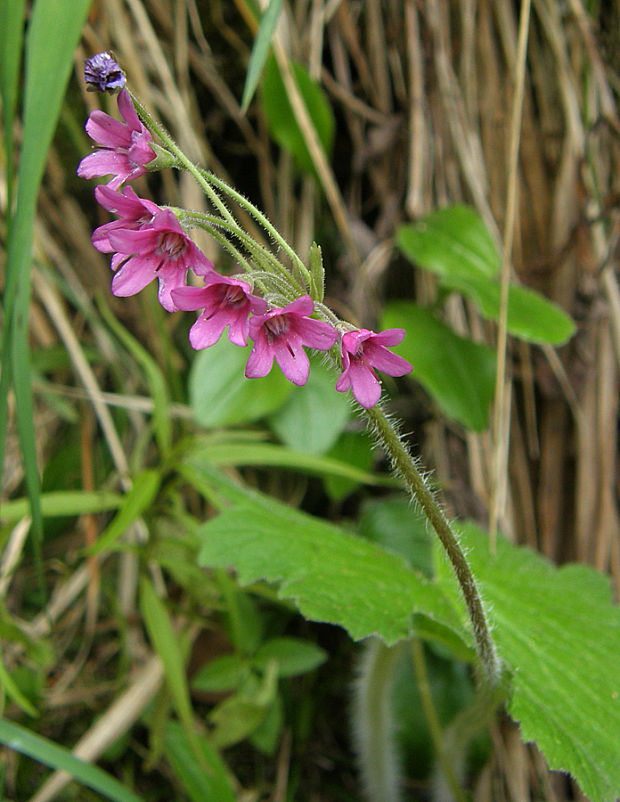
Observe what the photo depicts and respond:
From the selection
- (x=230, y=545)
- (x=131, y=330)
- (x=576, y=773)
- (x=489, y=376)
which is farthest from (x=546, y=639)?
(x=131, y=330)

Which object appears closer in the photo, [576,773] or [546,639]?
[576,773]

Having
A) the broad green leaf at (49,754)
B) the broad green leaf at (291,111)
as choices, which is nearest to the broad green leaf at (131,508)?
the broad green leaf at (49,754)

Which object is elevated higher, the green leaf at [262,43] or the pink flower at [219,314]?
the green leaf at [262,43]

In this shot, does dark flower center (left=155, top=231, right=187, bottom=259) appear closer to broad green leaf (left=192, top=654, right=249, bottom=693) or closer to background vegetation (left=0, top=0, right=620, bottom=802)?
background vegetation (left=0, top=0, right=620, bottom=802)

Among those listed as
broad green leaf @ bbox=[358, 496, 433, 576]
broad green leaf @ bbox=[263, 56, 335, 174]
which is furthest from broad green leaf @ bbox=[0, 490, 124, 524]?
broad green leaf @ bbox=[263, 56, 335, 174]

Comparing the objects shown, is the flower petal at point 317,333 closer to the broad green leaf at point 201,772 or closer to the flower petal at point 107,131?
the flower petal at point 107,131

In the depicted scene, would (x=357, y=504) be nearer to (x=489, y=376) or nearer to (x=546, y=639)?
(x=489, y=376)
